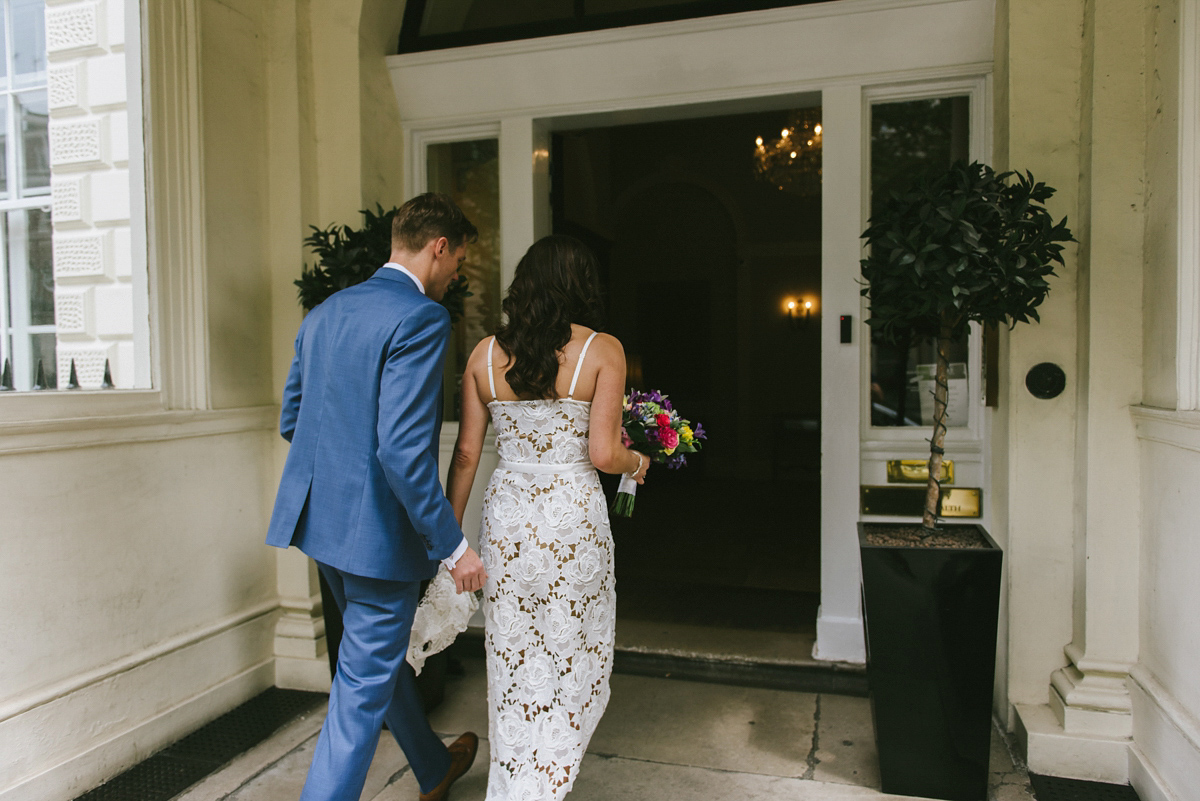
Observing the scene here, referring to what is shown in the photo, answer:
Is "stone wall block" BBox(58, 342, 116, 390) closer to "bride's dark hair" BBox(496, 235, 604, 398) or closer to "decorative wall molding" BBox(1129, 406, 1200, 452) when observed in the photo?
"bride's dark hair" BBox(496, 235, 604, 398)

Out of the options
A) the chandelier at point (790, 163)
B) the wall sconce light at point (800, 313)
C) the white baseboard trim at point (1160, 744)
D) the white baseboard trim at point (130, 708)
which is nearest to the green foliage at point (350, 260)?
the white baseboard trim at point (130, 708)

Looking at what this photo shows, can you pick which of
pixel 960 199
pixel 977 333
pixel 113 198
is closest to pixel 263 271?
pixel 113 198

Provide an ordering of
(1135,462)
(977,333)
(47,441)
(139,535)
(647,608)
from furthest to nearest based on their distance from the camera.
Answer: (647,608) → (977,333) → (139,535) → (1135,462) → (47,441)

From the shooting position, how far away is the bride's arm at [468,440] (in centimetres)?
226

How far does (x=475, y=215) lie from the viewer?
3.92 m

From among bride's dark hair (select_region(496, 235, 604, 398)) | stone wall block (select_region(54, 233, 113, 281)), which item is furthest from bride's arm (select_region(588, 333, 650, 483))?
stone wall block (select_region(54, 233, 113, 281))

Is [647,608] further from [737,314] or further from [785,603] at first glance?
[737,314]

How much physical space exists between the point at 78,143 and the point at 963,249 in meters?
3.04

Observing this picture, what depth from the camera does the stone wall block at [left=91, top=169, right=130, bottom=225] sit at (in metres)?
2.80

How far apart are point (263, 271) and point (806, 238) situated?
8264mm

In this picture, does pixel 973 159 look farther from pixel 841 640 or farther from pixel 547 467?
pixel 547 467

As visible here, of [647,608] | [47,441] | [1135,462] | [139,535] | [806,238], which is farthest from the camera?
[806,238]

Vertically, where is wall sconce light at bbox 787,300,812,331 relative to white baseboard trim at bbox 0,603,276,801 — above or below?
above

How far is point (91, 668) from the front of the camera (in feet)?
8.53
